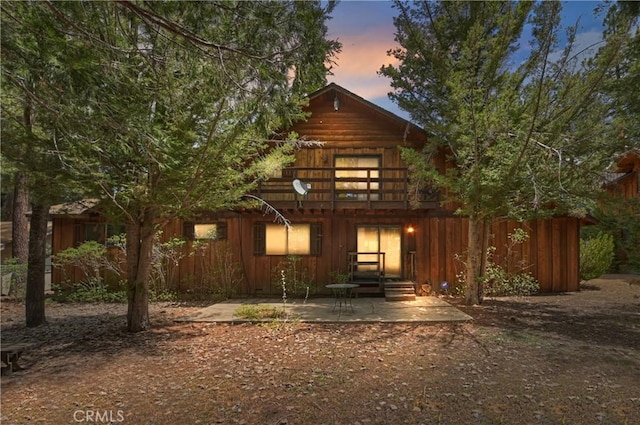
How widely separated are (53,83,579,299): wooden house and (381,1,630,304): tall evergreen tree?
125 inches

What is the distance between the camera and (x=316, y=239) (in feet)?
43.1

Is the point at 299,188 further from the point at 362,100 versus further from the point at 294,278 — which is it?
the point at 362,100

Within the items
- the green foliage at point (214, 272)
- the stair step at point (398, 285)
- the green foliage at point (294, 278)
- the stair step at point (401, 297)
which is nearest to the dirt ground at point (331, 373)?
the stair step at point (401, 297)

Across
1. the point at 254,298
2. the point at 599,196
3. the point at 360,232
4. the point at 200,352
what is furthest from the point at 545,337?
the point at 254,298

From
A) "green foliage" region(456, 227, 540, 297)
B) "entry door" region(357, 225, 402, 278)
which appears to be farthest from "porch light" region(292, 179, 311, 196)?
"green foliage" region(456, 227, 540, 297)

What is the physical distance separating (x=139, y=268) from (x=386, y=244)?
8.73 meters

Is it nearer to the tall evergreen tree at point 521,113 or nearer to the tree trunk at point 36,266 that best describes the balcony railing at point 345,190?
the tall evergreen tree at point 521,113

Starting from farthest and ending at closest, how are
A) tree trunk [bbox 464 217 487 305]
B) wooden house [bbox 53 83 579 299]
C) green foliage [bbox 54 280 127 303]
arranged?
wooden house [bbox 53 83 579 299] → green foliage [bbox 54 280 127 303] → tree trunk [bbox 464 217 487 305]

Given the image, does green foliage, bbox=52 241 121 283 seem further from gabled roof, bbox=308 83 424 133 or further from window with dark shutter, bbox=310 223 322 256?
gabled roof, bbox=308 83 424 133

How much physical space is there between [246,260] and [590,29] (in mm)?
11144

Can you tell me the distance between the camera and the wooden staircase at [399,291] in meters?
11.4

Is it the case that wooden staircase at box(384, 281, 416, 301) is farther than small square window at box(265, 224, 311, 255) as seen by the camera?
No

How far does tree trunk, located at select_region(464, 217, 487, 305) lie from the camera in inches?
409

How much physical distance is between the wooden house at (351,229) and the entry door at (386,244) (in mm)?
245
